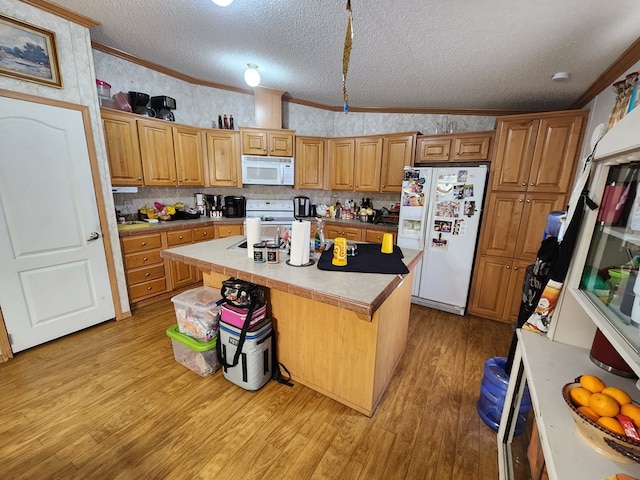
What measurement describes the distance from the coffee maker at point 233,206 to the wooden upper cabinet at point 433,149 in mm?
2591

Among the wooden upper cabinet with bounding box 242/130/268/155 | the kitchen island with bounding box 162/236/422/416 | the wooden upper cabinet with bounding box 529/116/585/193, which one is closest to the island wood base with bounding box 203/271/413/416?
the kitchen island with bounding box 162/236/422/416

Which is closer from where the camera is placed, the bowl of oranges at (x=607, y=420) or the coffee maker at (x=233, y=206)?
the bowl of oranges at (x=607, y=420)

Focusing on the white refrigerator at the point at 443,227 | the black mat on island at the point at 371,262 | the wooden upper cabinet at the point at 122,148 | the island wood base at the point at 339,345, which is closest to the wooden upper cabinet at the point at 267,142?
the wooden upper cabinet at the point at 122,148

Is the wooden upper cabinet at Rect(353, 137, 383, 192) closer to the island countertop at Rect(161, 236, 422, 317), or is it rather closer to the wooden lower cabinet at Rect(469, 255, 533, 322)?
the wooden lower cabinet at Rect(469, 255, 533, 322)

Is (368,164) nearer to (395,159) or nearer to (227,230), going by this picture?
(395,159)

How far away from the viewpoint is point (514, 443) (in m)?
1.40

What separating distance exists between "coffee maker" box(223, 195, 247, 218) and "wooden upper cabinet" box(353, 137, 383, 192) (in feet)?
5.83

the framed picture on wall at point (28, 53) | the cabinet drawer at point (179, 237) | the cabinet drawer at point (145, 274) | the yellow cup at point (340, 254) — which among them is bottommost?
the cabinet drawer at point (145, 274)

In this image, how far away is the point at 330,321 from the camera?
65.1 inches

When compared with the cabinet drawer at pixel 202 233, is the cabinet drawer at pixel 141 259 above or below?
below

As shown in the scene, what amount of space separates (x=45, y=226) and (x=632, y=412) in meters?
3.52

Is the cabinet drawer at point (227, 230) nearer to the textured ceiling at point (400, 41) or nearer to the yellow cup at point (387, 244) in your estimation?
the textured ceiling at point (400, 41)

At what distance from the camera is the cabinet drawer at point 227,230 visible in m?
3.64

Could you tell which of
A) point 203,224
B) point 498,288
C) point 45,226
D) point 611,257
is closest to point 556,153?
point 498,288
